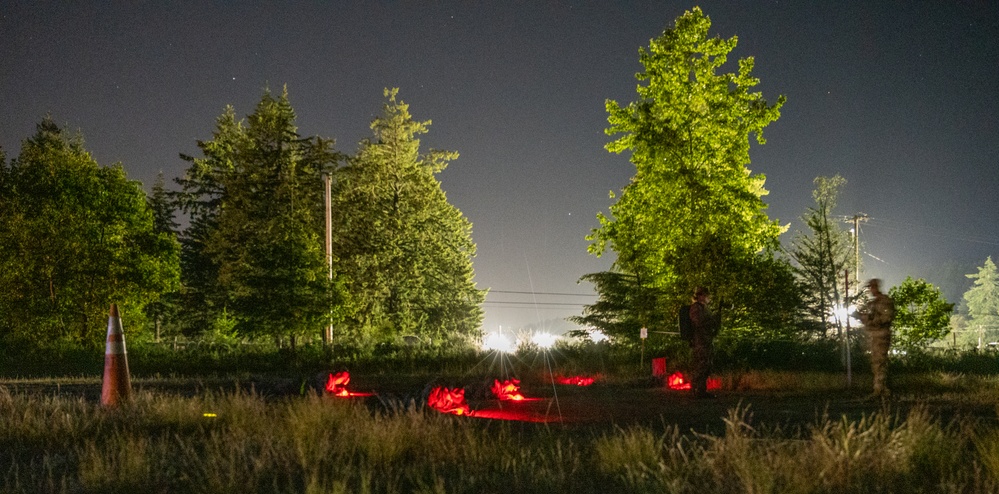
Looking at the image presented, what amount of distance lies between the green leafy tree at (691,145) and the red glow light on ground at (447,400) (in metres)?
16.3

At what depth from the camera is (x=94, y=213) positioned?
4188 centimetres

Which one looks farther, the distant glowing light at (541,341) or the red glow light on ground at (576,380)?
the distant glowing light at (541,341)

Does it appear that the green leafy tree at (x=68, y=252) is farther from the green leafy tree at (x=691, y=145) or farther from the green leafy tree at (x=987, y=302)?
the green leafy tree at (x=987, y=302)

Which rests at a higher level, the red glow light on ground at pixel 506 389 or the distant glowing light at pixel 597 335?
the distant glowing light at pixel 597 335

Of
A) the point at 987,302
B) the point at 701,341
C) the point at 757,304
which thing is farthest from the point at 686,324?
the point at 987,302

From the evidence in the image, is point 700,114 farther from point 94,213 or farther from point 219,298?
point 219,298

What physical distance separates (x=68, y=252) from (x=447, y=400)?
3433 cm

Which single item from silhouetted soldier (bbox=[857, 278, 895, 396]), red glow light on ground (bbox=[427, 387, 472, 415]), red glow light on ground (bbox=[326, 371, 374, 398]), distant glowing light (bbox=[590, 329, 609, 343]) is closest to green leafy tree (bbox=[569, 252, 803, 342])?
distant glowing light (bbox=[590, 329, 609, 343])

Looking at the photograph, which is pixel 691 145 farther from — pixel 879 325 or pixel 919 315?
pixel 879 325

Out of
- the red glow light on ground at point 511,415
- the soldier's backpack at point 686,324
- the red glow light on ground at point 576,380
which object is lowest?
the red glow light on ground at point 576,380

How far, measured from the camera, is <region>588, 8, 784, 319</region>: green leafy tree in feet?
97.4

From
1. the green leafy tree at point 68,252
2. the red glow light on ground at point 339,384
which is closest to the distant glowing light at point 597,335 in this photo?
the green leafy tree at point 68,252

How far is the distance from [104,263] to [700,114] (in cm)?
2837

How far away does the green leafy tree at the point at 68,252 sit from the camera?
40.8m
